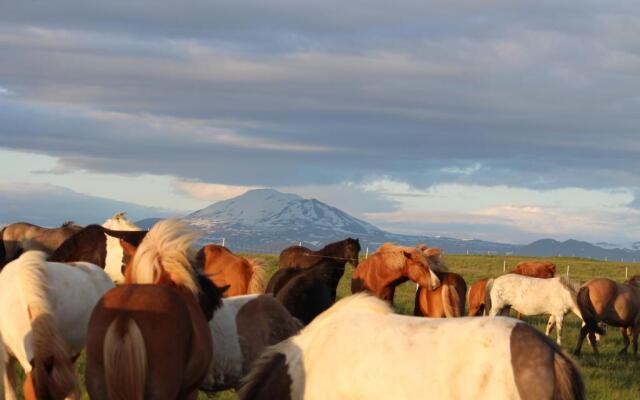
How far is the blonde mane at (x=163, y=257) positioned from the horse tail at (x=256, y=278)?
6605 mm

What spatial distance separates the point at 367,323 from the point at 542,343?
1262 mm

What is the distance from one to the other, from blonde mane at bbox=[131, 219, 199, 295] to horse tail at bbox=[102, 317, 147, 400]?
110 centimetres

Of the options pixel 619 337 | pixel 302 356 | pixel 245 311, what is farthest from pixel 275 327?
pixel 619 337

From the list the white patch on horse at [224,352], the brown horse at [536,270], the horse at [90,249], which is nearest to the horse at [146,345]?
the white patch on horse at [224,352]

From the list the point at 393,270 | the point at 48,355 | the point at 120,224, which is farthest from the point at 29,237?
the point at 48,355

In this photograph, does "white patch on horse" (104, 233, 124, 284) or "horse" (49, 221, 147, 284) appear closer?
"horse" (49, 221, 147, 284)

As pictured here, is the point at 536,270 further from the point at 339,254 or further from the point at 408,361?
the point at 408,361

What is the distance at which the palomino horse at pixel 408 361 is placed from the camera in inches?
221

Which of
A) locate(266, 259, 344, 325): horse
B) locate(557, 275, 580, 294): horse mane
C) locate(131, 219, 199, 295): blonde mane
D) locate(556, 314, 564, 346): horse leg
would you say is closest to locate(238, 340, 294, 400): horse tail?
locate(131, 219, 199, 295): blonde mane

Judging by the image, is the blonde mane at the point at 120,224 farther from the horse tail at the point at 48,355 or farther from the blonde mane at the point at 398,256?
the horse tail at the point at 48,355

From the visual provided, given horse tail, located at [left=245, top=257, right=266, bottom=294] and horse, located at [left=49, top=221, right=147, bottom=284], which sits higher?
horse, located at [left=49, top=221, right=147, bottom=284]

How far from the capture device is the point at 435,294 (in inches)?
627

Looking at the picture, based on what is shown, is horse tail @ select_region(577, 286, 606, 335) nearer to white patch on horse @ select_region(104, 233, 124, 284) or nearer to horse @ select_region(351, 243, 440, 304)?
horse @ select_region(351, 243, 440, 304)

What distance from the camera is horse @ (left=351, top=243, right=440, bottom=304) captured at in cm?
1414
